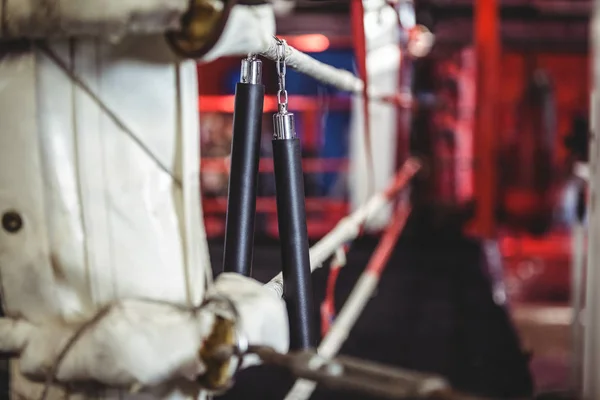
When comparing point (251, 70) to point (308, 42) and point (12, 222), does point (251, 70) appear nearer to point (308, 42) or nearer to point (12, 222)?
point (12, 222)

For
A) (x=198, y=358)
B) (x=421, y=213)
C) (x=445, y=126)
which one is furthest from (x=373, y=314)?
(x=445, y=126)

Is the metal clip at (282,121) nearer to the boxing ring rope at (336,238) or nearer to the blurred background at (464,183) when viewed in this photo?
the boxing ring rope at (336,238)

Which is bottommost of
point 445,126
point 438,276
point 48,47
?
point 438,276

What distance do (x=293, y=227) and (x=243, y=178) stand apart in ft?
0.19

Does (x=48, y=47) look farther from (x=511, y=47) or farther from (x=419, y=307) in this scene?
(x=511, y=47)

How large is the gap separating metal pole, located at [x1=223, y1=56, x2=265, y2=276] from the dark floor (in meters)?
0.77

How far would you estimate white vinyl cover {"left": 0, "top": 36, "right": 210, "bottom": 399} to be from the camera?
1.48 ft

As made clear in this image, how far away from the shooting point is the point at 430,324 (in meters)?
1.81

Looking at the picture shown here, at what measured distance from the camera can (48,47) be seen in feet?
1.48

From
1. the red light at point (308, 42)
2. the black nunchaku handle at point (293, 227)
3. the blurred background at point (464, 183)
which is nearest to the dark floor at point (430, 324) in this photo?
the blurred background at point (464, 183)

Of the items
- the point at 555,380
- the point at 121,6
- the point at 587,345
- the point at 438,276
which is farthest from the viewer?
the point at 555,380

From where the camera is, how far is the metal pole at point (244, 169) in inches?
22.1

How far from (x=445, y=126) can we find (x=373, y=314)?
1.93m

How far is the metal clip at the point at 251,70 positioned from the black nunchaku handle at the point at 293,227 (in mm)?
54
